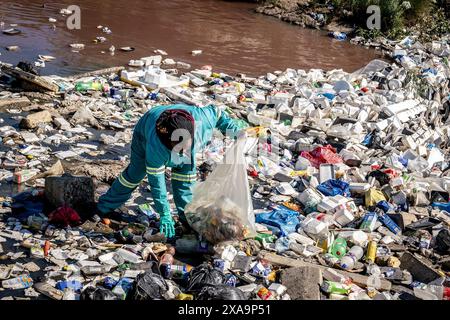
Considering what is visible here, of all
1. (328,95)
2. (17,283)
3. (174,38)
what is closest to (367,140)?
(328,95)

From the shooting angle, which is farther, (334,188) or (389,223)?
(334,188)

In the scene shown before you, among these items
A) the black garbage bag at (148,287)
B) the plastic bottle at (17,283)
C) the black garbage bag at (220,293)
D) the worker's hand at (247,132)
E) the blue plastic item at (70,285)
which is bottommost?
the plastic bottle at (17,283)

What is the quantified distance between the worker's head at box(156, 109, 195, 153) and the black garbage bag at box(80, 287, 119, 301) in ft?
3.60

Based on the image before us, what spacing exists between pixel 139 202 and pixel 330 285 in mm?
2031

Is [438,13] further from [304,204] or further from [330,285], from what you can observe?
[330,285]

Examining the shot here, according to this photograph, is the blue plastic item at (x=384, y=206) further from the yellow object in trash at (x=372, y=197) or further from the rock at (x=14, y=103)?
the rock at (x=14, y=103)

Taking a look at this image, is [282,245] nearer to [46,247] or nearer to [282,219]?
[282,219]

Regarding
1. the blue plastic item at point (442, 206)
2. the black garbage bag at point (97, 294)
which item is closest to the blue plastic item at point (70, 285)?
the black garbage bag at point (97, 294)

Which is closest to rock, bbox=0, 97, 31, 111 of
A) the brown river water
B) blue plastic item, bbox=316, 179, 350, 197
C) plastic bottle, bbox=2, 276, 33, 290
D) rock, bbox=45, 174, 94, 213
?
the brown river water

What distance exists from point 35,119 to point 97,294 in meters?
3.54

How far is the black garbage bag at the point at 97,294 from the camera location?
11.2 ft

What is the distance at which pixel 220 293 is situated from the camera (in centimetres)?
344

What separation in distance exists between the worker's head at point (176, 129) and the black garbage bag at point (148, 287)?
93 cm

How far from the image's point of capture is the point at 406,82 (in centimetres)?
955
